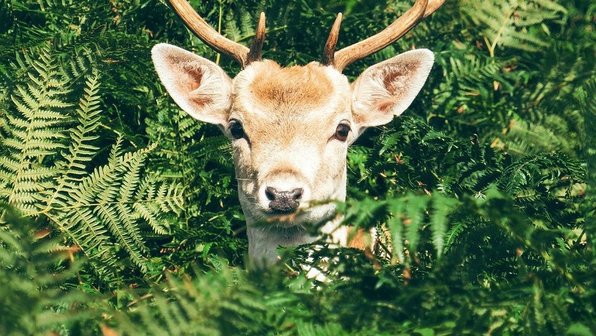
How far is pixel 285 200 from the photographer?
5484 mm

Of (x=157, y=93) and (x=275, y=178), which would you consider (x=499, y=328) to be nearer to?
(x=275, y=178)

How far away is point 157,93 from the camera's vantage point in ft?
23.6

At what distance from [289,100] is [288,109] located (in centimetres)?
6

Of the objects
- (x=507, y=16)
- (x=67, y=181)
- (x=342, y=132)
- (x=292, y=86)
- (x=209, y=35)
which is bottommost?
(x=67, y=181)

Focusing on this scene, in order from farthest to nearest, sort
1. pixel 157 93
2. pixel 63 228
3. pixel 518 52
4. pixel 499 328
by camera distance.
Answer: pixel 518 52
pixel 157 93
pixel 63 228
pixel 499 328

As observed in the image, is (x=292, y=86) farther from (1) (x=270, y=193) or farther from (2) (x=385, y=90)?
(1) (x=270, y=193)

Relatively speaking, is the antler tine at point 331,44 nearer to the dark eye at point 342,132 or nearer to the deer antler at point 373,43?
the deer antler at point 373,43

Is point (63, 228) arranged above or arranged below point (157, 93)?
below

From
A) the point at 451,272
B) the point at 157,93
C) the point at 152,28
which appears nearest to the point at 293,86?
the point at 157,93

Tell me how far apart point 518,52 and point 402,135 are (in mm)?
2922

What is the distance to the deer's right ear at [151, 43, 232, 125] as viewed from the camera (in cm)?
652

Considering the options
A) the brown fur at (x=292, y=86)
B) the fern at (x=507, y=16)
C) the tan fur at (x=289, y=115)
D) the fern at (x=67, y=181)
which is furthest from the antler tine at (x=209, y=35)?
the fern at (x=507, y=16)

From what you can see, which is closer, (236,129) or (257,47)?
(236,129)

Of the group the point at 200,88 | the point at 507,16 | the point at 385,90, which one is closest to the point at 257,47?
the point at 200,88
